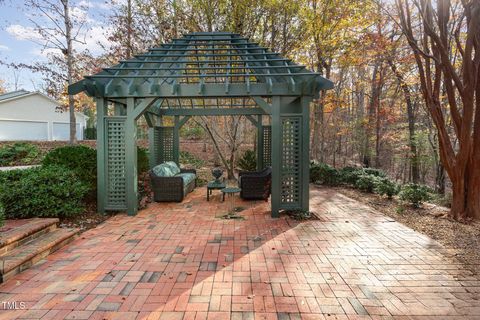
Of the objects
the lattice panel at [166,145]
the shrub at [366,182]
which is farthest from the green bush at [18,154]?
the shrub at [366,182]

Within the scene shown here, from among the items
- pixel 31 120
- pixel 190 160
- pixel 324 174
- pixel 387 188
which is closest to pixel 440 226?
pixel 387 188

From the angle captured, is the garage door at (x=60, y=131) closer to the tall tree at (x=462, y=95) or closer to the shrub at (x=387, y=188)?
the shrub at (x=387, y=188)

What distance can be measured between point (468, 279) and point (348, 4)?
9691 millimetres

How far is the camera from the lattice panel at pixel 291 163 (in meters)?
5.31

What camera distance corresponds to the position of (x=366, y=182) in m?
7.86

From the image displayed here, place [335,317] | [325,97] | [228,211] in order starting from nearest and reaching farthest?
[335,317]
[228,211]
[325,97]

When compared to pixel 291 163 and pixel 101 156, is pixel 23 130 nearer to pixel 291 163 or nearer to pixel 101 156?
pixel 101 156

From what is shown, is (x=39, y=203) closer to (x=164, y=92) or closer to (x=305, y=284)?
(x=164, y=92)

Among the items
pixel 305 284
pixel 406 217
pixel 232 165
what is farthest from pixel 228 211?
pixel 232 165

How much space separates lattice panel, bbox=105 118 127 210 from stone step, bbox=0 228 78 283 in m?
1.33

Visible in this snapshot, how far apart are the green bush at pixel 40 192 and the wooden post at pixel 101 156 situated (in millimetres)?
356

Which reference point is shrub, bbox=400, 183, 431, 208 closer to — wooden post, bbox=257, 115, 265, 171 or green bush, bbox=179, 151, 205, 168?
wooden post, bbox=257, 115, 265, 171

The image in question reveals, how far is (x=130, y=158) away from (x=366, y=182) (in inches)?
261

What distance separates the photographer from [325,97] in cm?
1202
